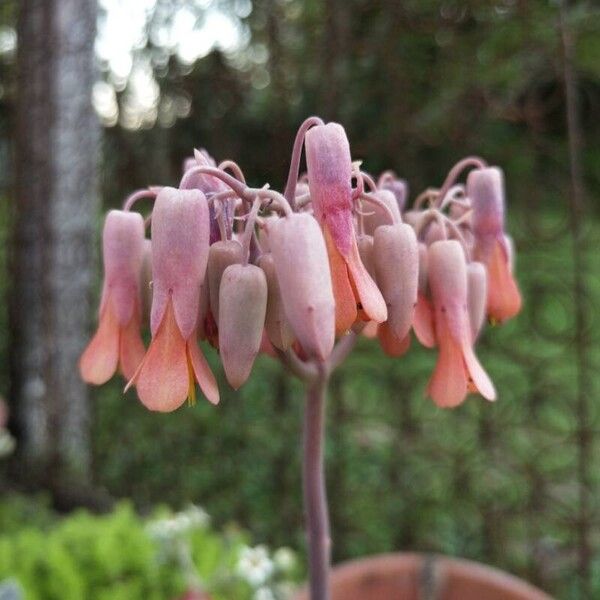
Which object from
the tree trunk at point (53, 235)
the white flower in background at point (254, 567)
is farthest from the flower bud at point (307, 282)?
the tree trunk at point (53, 235)

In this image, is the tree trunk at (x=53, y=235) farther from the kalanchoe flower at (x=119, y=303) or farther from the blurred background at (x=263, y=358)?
the kalanchoe flower at (x=119, y=303)

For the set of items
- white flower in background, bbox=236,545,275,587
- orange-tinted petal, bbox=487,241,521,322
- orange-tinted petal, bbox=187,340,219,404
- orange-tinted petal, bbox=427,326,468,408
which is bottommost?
white flower in background, bbox=236,545,275,587

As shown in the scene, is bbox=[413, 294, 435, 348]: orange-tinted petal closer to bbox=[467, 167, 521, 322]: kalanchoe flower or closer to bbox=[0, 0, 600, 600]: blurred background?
bbox=[467, 167, 521, 322]: kalanchoe flower

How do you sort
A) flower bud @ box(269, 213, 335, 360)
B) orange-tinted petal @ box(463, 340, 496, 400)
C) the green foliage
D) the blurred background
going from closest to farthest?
flower bud @ box(269, 213, 335, 360), orange-tinted petal @ box(463, 340, 496, 400), the green foliage, the blurred background

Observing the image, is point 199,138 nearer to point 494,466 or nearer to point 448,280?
point 494,466

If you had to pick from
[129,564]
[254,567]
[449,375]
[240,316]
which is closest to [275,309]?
[240,316]

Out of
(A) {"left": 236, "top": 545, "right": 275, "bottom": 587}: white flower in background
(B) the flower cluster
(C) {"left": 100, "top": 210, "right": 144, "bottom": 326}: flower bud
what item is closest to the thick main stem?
(B) the flower cluster

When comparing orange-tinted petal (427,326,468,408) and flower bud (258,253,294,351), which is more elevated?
flower bud (258,253,294,351)
